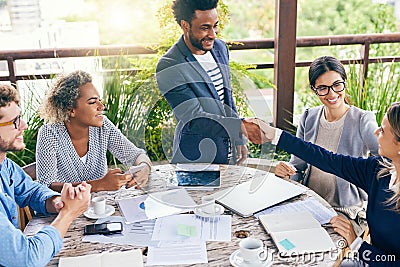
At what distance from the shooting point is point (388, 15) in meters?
5.18

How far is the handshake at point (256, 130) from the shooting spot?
2295 mm

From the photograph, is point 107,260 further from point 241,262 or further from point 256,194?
point 256,194

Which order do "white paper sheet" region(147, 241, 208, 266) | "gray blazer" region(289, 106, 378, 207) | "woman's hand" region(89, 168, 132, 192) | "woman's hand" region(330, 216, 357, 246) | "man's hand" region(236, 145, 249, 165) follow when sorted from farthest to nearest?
"man's hand" region(236, 145, 249, 165), "gray blazer" region(289, 106, 378, 207), "woman's hand" region(89, 168, 132, 192), "woman's hand" region(330, 216, 357, 246), "white paper sheet" region(147, 241, 208, 266)

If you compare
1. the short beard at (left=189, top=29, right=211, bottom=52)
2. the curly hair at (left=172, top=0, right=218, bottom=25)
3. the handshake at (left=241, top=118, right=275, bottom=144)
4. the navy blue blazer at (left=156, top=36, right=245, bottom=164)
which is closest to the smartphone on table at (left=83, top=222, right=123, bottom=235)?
the navy blue blazer at (left=156, top=36, right=245, bottom=164)

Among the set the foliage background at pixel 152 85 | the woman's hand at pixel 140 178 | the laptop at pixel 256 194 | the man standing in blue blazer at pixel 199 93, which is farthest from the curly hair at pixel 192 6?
the laptop at pixel 256 194

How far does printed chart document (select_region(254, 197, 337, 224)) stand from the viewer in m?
1.83

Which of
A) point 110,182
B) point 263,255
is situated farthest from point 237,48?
point 263,255

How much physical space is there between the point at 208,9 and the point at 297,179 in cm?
90

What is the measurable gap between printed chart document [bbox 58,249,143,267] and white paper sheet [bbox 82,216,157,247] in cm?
8

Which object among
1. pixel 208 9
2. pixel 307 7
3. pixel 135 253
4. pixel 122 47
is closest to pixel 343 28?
pixel 307 7

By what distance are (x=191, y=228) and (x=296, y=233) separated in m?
0.36

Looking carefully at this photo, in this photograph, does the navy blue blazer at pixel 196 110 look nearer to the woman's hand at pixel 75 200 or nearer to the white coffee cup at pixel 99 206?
the white coffee cup at pixel 99 206

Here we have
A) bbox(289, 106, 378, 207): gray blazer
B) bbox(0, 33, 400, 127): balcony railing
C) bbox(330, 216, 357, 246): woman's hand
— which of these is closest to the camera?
bbox(330, 216, 357, 246): woman's hand

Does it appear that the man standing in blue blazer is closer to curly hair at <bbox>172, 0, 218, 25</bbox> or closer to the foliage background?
curly hair at <bbox>172, 0, 218, 25</bbox>
